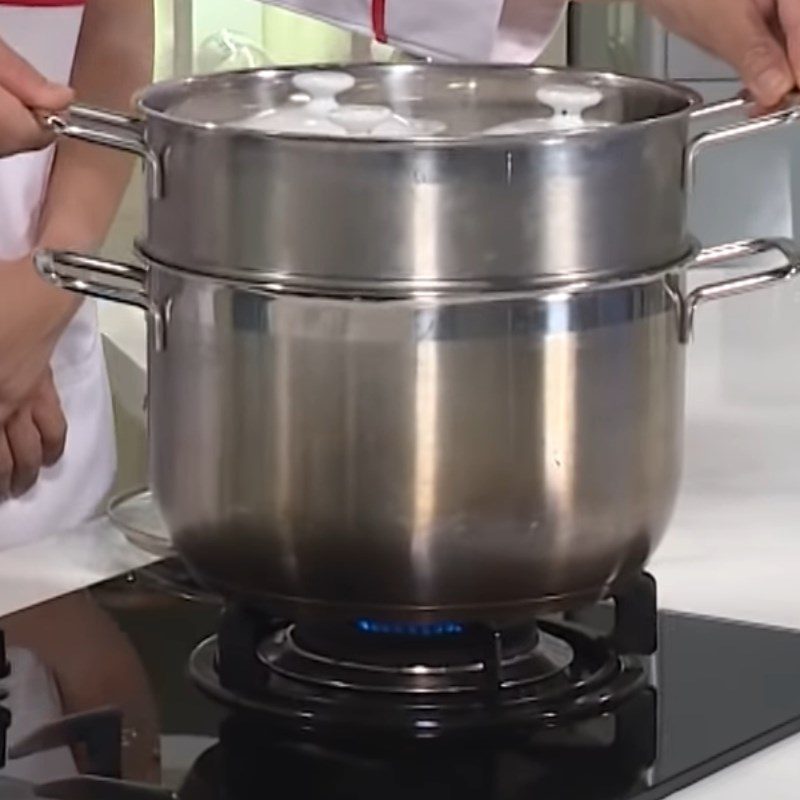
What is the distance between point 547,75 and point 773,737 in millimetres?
307

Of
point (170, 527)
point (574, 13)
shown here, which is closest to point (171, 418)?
point (170, 527)

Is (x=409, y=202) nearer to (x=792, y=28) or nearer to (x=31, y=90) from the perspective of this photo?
(x=31, y=90)

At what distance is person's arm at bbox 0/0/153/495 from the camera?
1.18 metres

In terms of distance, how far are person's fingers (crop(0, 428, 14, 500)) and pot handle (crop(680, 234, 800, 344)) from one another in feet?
1.76

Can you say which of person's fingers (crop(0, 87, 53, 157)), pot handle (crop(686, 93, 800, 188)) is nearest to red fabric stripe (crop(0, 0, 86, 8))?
person's fingers (crop(0, 87, 53, 157))

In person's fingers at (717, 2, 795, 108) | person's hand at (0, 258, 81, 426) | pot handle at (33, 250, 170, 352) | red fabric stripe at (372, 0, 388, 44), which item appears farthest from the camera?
red fabric stripe at (372, 0, 388, 44)

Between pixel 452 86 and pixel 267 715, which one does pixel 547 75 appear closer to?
pixel 452 86

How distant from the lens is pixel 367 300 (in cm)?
69

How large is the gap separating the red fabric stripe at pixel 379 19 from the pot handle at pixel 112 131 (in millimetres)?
538

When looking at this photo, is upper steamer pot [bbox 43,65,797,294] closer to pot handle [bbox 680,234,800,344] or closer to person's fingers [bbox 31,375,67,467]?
pot handle [bbox 680,234,800,344]

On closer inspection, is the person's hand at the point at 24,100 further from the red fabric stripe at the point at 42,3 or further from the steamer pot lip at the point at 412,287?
the red fabric stripe at the point at 42,3

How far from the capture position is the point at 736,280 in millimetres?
809

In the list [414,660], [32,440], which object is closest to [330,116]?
[414,660]

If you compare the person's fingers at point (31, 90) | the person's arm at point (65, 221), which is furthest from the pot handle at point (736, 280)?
the person's arm at point (65, 221)
